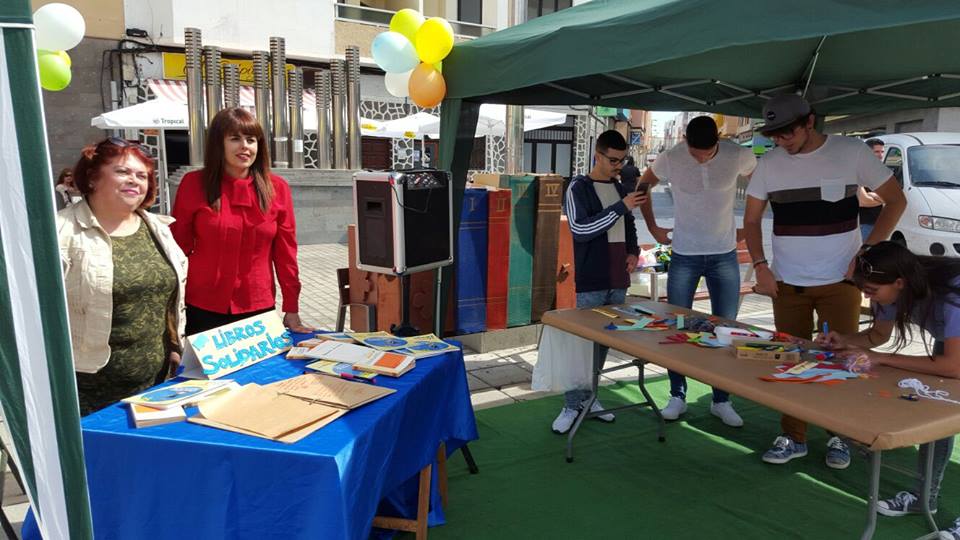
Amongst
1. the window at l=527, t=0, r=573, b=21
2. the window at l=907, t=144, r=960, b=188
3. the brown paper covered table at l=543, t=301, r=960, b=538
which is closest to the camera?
the brown paper covered table at l=543, t=301, r=960, b=538

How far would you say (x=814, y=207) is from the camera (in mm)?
3074

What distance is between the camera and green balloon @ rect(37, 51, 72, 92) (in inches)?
203

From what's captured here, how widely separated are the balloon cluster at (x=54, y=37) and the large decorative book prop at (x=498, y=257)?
348cm

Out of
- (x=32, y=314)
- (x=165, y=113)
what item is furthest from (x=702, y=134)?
(x=165, y=113)

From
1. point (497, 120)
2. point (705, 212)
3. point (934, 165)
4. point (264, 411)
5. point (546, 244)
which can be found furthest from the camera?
point (497, 120)

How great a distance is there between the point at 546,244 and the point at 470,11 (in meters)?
14.8

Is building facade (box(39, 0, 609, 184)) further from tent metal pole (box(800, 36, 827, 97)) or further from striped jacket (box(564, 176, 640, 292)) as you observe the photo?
striped jacket (box(564, 176, 640, 292))

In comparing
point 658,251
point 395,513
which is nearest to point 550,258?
point 658,251

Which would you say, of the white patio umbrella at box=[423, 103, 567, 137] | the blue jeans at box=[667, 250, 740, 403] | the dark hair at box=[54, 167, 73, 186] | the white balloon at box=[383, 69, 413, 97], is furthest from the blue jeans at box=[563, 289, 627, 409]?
the white patio umbrella at box=[423, 103, 567, 137]

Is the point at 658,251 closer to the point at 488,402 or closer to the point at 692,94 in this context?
the point at 692,94

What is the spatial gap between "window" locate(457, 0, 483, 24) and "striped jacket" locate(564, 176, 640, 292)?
16.1 meters

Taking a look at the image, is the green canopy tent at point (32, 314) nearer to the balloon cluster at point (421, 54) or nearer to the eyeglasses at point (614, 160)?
the balloon cluster at point (421, 54)

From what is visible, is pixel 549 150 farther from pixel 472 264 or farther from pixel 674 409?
pixel 674 409

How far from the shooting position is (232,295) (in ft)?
8.66
